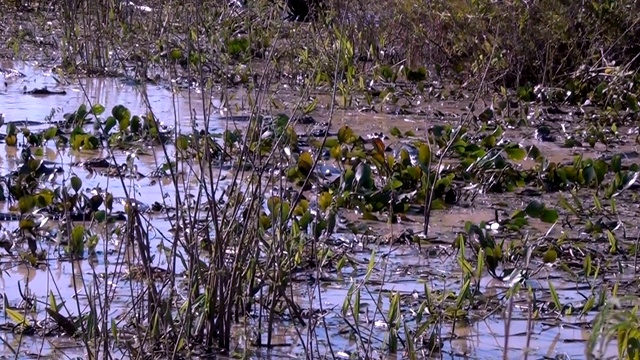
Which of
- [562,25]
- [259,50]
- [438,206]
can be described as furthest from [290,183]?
[259,50]

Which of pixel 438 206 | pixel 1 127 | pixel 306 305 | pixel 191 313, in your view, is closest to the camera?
pixel 191 313

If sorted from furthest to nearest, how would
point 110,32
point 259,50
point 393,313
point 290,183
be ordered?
1. point 259,50
2. point 110,32
3. point 290,183
4. point 393,313

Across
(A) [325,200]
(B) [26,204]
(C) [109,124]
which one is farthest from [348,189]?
(C) [109,124]

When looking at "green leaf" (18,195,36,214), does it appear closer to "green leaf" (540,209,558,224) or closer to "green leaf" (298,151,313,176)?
"green leaf" (298,151,313,176)

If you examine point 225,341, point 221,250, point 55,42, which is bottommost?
point 55,42

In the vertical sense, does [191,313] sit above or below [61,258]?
above

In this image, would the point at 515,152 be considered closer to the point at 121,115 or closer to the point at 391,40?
the point at 121,115

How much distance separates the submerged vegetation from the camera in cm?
297

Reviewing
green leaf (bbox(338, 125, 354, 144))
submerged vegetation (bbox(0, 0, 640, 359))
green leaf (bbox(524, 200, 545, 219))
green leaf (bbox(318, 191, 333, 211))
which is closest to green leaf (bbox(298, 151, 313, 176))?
submerged vegetation (bbox(0, 0, 640, 359))

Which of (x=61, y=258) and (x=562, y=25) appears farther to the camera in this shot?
(x=562, y=25)

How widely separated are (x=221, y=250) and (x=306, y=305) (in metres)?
0.56

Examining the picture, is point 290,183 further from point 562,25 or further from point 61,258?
point 562,25

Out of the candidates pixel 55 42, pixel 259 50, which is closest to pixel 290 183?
pixel 259 50

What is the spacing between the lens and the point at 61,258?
12.2 feet
